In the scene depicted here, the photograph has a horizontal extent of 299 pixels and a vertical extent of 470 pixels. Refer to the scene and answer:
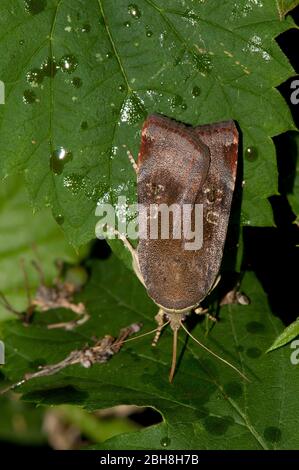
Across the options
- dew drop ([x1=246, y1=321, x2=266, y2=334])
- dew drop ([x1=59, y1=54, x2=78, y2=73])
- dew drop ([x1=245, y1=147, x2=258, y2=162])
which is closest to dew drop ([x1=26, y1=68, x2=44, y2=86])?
dew drop ([x1=59, y1=54, x2=78, y2=73])

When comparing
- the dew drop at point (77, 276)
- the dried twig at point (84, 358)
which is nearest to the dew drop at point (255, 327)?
the dried twig at point (84, 358)

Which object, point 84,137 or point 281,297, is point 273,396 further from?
point 84,137

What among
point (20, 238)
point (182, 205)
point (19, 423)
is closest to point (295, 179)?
point (182, 205)

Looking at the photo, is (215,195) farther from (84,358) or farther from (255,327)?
(84,358)

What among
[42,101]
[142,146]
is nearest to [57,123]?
[42,101]

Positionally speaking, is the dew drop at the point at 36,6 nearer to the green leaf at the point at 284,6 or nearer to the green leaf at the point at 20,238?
the green leaf at the point at 284,6

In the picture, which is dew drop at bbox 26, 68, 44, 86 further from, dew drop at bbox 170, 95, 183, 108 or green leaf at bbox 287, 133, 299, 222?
green leaf at bbox 287, 133, 299, 222
